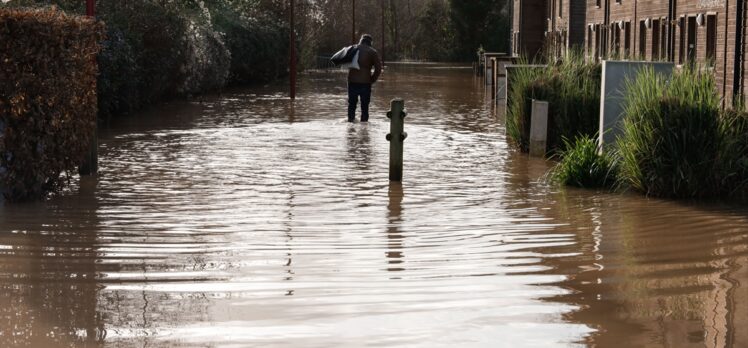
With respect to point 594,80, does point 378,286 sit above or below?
below

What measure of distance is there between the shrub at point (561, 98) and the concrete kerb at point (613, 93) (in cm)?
122

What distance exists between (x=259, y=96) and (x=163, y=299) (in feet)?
90.9

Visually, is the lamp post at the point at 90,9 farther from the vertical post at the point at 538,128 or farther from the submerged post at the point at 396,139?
the vertical post at the point at 538,128

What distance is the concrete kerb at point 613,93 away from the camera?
1378 centimetres

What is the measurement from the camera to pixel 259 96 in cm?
3447

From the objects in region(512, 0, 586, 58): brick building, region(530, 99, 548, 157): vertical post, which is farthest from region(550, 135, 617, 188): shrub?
region(512, 0, 586, 58): brick building

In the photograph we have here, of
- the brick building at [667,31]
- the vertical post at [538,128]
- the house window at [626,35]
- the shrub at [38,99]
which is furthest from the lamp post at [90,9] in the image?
the house window at [626,35]

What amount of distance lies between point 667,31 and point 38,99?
18.5 metres

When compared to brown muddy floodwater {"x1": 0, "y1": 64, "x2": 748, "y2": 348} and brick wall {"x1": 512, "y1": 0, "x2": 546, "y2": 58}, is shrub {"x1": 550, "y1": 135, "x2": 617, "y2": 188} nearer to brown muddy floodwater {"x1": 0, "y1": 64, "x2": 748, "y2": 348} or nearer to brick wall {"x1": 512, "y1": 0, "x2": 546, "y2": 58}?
brown muddy floodwater {"x1": 0, "y1": 64, "x2": 748, "y2": 348}

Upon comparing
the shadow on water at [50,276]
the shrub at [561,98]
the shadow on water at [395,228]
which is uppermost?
the shrub at [561,98]

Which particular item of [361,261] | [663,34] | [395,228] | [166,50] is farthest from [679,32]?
[361,261]

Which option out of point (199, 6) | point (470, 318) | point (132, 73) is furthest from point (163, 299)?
point (199, 6)

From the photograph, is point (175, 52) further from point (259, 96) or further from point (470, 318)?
point (470, 318)

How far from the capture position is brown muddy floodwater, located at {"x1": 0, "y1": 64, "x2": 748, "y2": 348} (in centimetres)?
629
